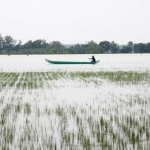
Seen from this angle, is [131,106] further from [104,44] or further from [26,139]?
[104,44]

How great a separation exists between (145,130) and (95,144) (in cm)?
134

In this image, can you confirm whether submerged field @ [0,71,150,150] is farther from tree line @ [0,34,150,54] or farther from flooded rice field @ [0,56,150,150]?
tree line @ [0,34,150,54]

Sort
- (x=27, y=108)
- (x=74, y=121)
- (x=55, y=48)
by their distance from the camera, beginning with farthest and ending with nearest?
(x=55, y=48), (x=27, y=108), (x=74, y=121)

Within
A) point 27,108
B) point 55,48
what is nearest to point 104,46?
point 55,48

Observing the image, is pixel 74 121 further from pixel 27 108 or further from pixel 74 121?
pixel 27 108

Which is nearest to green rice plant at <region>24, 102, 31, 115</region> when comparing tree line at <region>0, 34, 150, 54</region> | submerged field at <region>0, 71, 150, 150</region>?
submerged field at <region>0, 71, 150, 150</region>

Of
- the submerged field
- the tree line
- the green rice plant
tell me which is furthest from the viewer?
the tree line

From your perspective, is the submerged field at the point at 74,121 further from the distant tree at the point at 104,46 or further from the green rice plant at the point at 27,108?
the distant tree at the point at 104,46

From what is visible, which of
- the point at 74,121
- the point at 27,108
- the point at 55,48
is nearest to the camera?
the point at 74,121

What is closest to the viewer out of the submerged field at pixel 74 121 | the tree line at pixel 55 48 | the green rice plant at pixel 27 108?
the submerged field at pixel 74 121

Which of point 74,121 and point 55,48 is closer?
point 74,121

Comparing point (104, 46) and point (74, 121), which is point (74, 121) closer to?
point (74, 121)

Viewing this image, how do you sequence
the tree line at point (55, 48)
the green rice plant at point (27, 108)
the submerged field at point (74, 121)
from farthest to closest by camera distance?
the tree line at point (55, 48) < the green rice plant at point (27, 108) < the submerged field at point (74, 121)

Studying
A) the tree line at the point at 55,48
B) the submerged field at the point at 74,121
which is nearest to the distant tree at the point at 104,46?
the tree line at the point at 55,48
